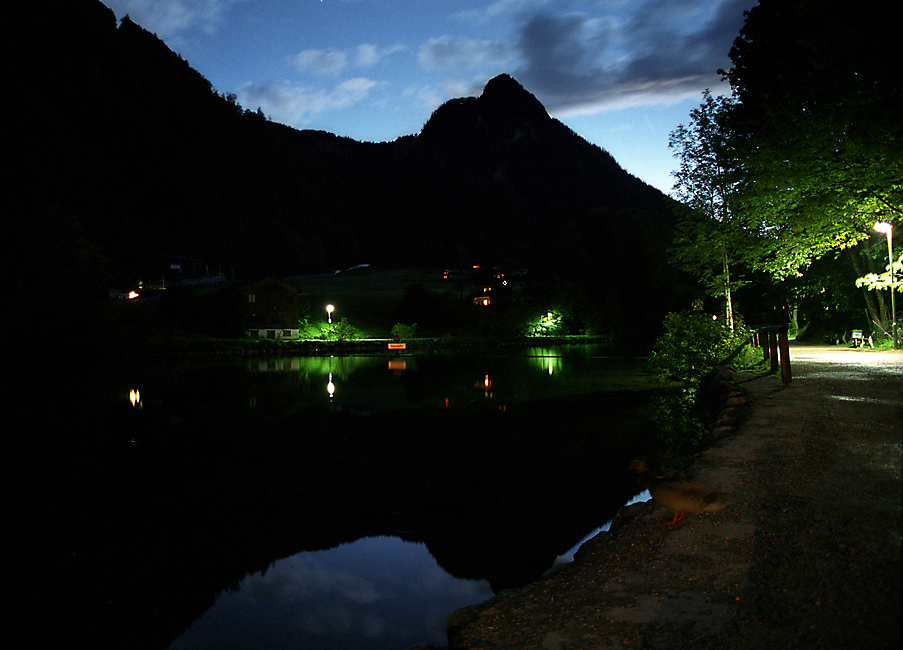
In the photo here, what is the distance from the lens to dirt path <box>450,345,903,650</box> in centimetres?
334

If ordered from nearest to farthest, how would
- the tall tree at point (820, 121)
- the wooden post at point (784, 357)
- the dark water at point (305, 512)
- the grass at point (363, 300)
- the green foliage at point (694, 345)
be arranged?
the dark water at point (305, 512)
the tall tree at point (820, 121)
the wooden post at point (784, 357)
the green foliage at point (694, 345)
the grass at point (363, 300)

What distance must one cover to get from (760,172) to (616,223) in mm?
55567

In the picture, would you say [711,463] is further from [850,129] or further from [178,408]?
[178,408]

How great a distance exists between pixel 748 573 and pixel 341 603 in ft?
12.5

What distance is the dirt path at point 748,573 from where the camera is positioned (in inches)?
131

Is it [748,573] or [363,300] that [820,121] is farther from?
[363,300]

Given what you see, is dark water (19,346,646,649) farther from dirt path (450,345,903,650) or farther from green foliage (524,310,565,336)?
green foliage (524,310,565,336)

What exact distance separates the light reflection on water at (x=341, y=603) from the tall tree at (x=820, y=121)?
12911mm

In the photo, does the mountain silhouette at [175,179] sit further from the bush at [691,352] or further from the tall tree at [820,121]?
the tall tree at [820,121]

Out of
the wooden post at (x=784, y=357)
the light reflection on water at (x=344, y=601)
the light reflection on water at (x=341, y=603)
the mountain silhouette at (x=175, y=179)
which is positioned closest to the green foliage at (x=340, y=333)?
the mountain silhouette at (x=175, y=179)

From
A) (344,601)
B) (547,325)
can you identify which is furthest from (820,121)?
(547,325)

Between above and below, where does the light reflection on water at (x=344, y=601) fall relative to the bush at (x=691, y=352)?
below

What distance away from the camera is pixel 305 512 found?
7930mm

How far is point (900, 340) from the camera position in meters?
19.2
